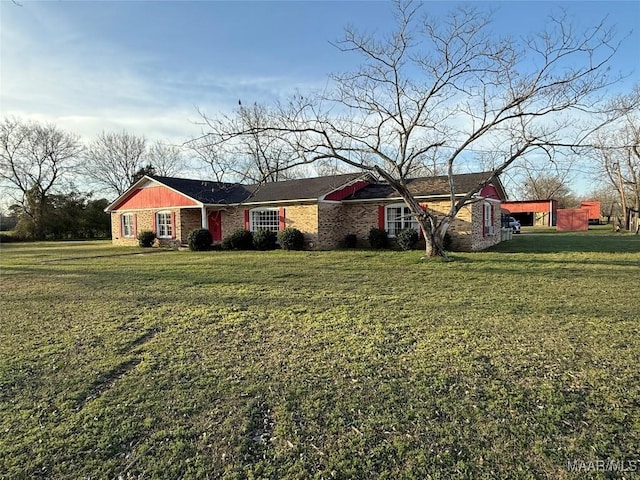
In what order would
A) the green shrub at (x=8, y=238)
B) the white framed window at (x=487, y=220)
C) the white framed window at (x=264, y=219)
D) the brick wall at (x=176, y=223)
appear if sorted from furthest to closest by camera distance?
1. the green shrub at (x=8, y=238)
2. the brick wall at (x=176, y=223)
3. the white framed window at (x=264, y=219)
4. the white framed window at (x=487, y=220)

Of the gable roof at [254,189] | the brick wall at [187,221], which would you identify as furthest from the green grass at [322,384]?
the brick wall at [187,221]

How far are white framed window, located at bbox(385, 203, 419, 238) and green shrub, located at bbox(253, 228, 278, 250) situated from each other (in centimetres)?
522

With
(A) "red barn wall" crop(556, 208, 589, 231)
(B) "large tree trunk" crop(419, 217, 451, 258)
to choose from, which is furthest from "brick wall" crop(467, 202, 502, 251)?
(A) "red barn wall" crop(556, 208, 589, 231)

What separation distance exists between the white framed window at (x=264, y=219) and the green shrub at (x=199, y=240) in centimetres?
224

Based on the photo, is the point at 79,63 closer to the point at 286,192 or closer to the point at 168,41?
the point at 168,41

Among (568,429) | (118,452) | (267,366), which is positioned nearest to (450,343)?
(568,429)

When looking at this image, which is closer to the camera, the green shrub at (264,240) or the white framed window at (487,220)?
the white framed window at (487,220)

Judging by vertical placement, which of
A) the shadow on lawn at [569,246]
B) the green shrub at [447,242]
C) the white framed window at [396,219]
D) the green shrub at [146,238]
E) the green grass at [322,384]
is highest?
the white framed window at [396,219]

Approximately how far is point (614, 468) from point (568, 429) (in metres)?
0.44

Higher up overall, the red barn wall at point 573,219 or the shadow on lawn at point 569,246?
the red barn wall at point 573,219

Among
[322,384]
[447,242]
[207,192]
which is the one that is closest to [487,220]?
[447,242]

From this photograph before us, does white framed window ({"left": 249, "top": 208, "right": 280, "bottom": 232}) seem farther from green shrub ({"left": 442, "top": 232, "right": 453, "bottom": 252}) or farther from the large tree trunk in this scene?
the large tree trunk

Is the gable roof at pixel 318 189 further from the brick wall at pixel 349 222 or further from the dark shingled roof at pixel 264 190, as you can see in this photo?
the brick wall at pixel 349 222

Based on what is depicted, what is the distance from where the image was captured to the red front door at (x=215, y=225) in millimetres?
21688
